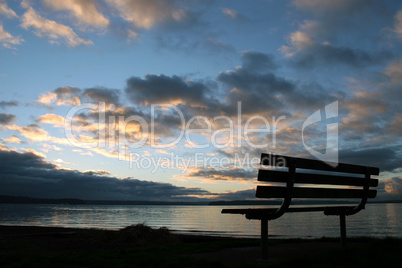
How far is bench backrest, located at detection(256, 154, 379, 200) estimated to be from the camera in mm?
4867

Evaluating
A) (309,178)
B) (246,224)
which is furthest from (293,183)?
(246,224)

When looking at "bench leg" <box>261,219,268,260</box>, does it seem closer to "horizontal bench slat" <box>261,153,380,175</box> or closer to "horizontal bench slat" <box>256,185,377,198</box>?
"horizontal bench slat" <box>256,185,377,198</box>

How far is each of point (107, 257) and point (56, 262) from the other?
978 mm

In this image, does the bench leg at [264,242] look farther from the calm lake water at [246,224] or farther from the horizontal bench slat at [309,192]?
the calm lake water at [246,224]

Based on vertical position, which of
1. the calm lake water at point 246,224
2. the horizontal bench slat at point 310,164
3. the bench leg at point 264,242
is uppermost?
the horizontal bench slat at point 310,164

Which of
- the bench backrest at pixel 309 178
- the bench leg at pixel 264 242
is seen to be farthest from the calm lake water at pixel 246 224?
the bench leg at pixel 264 242

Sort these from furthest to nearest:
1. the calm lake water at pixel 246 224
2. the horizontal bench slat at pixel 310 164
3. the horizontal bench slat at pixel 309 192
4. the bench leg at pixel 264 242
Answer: the calm lake water at pixel 246 224, the bench leg at pixel 264 242, the horizontal bench slat at pixel 309 192, the horizontal bench slat at pixel 310 164

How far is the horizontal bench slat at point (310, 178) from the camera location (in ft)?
15.8

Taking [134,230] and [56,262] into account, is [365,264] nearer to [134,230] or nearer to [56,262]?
[56,262]

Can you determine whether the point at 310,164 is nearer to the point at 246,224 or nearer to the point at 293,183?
the point at 293,183

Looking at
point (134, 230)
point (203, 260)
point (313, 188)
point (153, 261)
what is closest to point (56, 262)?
point (153, 261)

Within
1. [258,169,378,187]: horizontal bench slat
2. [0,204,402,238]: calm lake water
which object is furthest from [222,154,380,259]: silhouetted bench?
[0,204,402,238]: calm lake water

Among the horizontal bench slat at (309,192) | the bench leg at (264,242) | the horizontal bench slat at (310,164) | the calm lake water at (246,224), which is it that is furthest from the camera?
the calm lake water at (246,224)

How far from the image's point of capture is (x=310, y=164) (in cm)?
541
